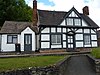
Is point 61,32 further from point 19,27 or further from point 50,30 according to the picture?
point 19,27

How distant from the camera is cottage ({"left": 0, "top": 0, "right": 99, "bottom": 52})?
2897cm

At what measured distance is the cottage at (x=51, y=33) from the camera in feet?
95.0

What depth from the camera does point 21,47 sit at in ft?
94.1

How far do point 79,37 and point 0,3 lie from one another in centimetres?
2310

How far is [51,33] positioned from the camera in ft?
97.1

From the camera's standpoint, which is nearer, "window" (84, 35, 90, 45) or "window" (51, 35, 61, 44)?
"window" (51, 35, 61, 44)

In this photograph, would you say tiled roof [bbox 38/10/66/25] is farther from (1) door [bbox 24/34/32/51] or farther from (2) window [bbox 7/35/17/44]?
(2) window [bbox 7/35/17/44]

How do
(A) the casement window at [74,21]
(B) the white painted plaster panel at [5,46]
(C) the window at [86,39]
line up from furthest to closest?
(C) the window at [86,39]
(A) the casement window at [74,21]
(B) the white painted plaster panel at [5,46]

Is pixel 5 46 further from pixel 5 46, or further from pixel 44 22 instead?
pixel 44 22

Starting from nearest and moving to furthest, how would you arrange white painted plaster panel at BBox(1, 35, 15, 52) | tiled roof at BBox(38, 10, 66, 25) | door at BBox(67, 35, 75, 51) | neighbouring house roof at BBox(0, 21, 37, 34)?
white painted plaster panel at BBox(1, 35, 15, 52)
neighbouring house roof at BBox(0, 21, 37, 34)
tiled roof at BBox(38, 10, 66, 25)
door at BBox(67, 35, 75, 51)

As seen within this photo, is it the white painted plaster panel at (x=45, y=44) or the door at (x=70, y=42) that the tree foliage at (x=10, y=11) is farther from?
the door at (x=70, y=42)

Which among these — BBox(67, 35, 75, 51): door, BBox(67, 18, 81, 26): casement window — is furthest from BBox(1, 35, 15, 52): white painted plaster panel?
BBox(67, 18, 81, 26): casement window

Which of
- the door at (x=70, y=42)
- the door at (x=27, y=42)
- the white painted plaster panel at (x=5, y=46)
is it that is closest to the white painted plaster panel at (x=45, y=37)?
the door at (x=27, y=42)

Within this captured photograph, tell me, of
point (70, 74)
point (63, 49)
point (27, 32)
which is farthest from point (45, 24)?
point (70, 74)
